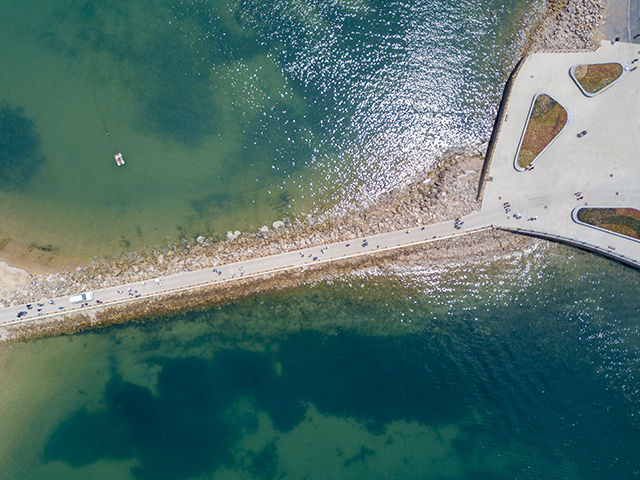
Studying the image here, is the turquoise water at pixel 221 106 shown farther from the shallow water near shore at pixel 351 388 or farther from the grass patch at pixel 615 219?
the grass patch at pixel 615 219

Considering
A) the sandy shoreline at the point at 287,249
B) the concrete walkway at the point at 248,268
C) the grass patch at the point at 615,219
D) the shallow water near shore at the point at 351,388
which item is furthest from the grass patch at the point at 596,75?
the concrete walkway at the point at 248,268

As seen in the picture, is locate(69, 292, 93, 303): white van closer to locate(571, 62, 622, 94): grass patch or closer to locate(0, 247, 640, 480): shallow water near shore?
locate(0, 247, 640, 480): shallow water near shore

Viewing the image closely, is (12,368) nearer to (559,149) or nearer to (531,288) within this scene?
(531,288)

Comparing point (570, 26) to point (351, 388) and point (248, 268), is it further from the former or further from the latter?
point (351, 388)

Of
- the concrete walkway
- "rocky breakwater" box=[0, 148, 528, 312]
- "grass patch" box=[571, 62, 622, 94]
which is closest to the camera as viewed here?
the concrete walkway

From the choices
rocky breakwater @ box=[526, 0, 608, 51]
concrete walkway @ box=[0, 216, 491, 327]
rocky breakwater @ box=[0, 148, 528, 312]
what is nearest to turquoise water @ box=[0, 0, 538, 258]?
rocky breakwater @ box=[0, 148, 528, 312]

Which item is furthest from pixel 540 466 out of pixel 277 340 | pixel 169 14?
pixel 169 14

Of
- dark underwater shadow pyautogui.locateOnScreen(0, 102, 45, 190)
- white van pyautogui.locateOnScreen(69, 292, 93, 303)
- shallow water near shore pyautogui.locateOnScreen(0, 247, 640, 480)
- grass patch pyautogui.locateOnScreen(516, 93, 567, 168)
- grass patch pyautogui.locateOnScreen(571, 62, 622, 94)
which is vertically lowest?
shallow water near shore pyautogui.locateOnScreen(0, 247, 640, 480)
